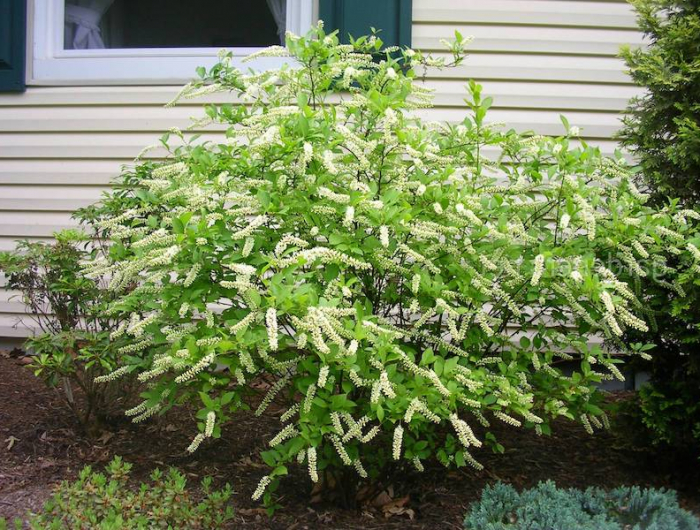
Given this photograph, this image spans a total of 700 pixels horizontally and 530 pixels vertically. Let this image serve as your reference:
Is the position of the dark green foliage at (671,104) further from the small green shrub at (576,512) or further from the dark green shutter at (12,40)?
the dark green shutter at (12,40)

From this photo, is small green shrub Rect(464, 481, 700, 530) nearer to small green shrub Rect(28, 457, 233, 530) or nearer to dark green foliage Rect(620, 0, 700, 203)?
small green shrub Rect(28, 457, 233, 530)

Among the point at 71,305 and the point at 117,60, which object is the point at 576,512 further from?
the point at 117,60

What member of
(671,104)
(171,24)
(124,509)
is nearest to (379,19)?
(171,24)

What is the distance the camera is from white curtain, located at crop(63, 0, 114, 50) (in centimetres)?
524

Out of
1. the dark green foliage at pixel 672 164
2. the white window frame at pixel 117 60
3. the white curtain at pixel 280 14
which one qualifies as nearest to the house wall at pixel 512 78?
the white window frame at pixel 117 60

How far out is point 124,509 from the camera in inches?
108

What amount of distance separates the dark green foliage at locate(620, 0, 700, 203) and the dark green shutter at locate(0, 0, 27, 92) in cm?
381

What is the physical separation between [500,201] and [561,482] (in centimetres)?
139

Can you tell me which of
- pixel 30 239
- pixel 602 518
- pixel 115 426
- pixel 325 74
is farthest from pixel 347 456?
pixel 30 239

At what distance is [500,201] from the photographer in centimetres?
290

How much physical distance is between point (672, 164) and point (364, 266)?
6.00ft

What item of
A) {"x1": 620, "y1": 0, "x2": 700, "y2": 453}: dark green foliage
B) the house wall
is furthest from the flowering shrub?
the house wall

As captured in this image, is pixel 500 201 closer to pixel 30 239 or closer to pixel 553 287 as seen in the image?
pixel 553 287

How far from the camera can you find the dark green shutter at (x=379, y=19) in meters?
4.63
